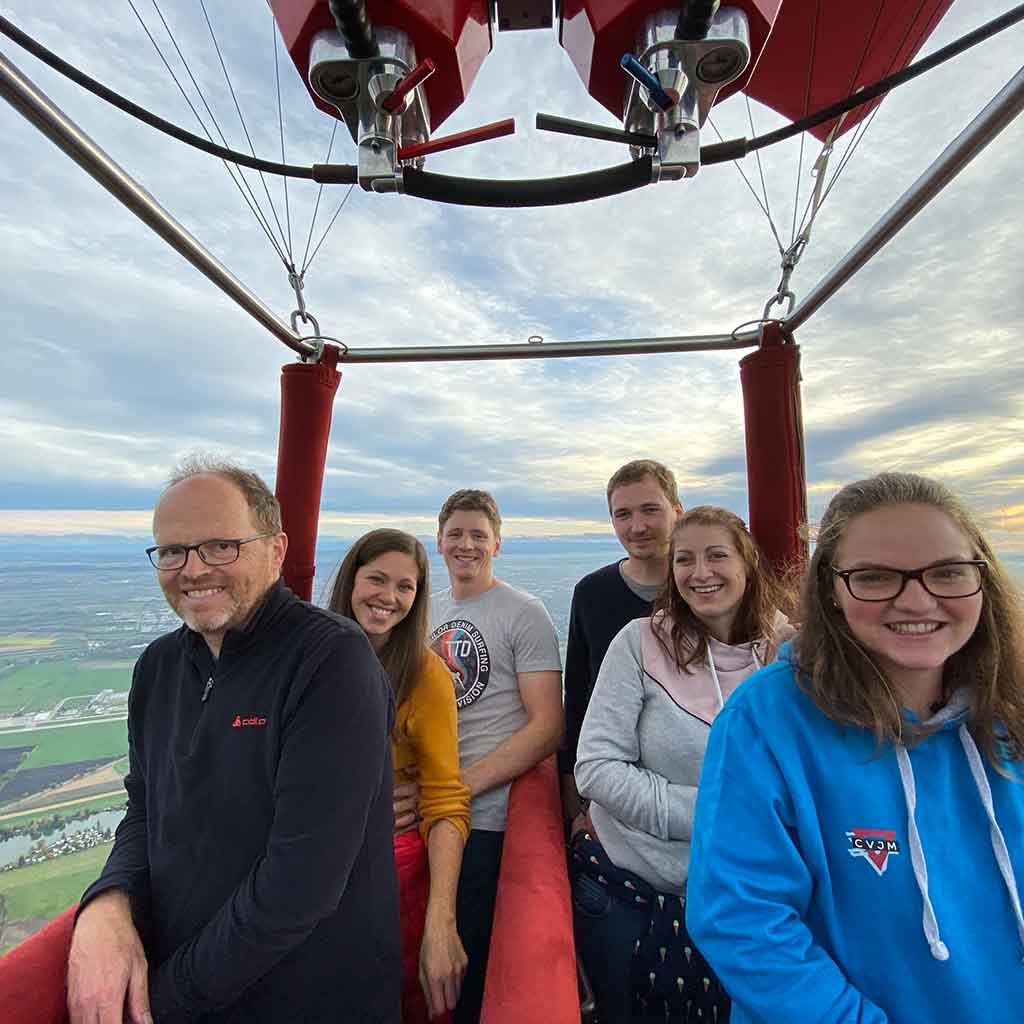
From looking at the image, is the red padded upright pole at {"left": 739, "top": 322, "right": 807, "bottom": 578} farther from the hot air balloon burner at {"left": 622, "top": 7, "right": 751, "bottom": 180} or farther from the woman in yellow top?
the woman in yellow top

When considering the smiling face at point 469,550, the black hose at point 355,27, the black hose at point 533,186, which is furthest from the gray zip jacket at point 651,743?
the black hose at point 355,27

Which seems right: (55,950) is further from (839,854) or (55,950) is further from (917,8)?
(917,8)

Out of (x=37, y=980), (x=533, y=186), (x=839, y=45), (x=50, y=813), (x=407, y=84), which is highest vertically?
(x=839, y=45)

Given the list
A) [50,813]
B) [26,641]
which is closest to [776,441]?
[50,813]

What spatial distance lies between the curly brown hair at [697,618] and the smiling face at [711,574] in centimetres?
1

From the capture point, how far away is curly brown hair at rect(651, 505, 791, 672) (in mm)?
1265

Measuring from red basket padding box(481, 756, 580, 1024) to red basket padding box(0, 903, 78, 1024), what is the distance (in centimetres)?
65

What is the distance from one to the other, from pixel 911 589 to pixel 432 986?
1135mm

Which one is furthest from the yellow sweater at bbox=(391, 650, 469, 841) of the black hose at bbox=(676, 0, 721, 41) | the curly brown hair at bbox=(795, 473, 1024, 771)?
the black hose at bbox=(676, 0, 721, 41)

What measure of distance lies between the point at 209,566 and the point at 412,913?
87 cm

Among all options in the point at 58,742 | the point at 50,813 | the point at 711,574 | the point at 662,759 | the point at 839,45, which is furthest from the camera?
the point at 58,742

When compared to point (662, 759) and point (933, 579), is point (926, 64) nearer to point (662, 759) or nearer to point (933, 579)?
point (933, 579)

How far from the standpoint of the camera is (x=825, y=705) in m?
0.78

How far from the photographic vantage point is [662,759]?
3.82 ft
